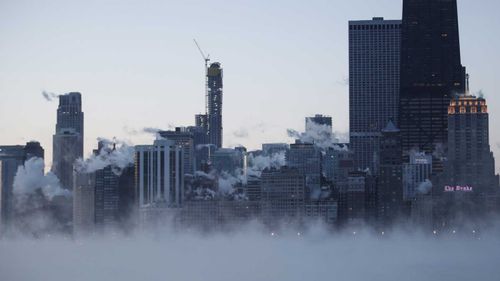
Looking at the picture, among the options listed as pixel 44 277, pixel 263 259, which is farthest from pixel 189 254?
pixel 44 277

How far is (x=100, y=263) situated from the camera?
18550 cm

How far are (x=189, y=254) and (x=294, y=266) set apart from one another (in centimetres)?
3170

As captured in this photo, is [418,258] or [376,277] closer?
[376,277]

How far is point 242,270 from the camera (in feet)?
546

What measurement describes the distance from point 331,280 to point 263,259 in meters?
42.4

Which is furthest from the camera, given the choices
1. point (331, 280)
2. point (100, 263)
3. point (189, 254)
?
point (189, 254)

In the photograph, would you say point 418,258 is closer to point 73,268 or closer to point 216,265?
point 216,265

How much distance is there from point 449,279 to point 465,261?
1425 inches

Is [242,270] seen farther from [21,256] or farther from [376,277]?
[21,256]

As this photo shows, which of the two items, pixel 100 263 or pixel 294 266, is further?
pixel 100 263

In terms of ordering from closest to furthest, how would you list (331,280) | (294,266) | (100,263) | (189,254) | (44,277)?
(331,280), (44,277), (294,266), (100,263), (189,254)

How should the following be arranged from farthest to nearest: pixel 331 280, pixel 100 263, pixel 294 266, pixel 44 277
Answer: pixel 100 263 → pixel 294 266 → pixel 44 277 → pixel 331 280

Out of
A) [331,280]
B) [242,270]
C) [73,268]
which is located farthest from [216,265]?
[331,280]

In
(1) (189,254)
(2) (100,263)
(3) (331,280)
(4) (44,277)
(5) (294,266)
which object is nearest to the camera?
(3) (331,280)
